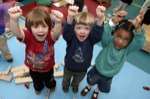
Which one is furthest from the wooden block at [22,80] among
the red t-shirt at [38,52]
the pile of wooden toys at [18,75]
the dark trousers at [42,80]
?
the red t-shirt at [38,52]

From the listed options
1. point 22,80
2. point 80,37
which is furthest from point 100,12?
point 22,80

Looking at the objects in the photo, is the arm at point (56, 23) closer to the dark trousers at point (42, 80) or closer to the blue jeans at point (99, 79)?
the dark trousers at point (42, 80)

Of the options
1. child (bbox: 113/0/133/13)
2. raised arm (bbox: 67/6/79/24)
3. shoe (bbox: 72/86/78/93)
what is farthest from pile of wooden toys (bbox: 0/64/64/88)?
child (bbox: 113/0/133/13)

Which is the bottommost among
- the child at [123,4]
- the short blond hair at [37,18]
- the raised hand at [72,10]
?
the child at [123,4]

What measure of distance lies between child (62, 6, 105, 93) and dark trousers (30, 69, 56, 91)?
14 centimetres

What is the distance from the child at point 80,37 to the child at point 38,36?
0.08 m

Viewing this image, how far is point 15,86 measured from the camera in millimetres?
2000

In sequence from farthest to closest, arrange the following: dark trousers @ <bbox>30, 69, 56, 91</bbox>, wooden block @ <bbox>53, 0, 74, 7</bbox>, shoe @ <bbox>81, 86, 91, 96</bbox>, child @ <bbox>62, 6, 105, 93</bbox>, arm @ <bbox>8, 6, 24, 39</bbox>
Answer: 1. wooden block @ <bbox>53, 0, 74, 7</bbox>
2. shoe @ <bbox>81, 86, 91, 96</bbox>
3. dark trousers @ <bbox>30, 69, 56, 91</bbox>
4. child @ <bbox>62, 6, 105, 93</bbox>
5. arm @ <bbox>8, 6, 24, 39</bbox>

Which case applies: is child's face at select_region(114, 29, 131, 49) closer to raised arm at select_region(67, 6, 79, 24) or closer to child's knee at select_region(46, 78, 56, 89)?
raised arm at select_region(67, 6, 79, 24)

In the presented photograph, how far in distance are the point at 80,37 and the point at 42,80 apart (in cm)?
46

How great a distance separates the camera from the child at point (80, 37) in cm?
155

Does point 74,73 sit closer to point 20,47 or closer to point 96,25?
point 96,25

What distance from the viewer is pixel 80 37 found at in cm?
161

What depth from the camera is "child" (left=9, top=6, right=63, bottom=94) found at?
1478 millimetres
